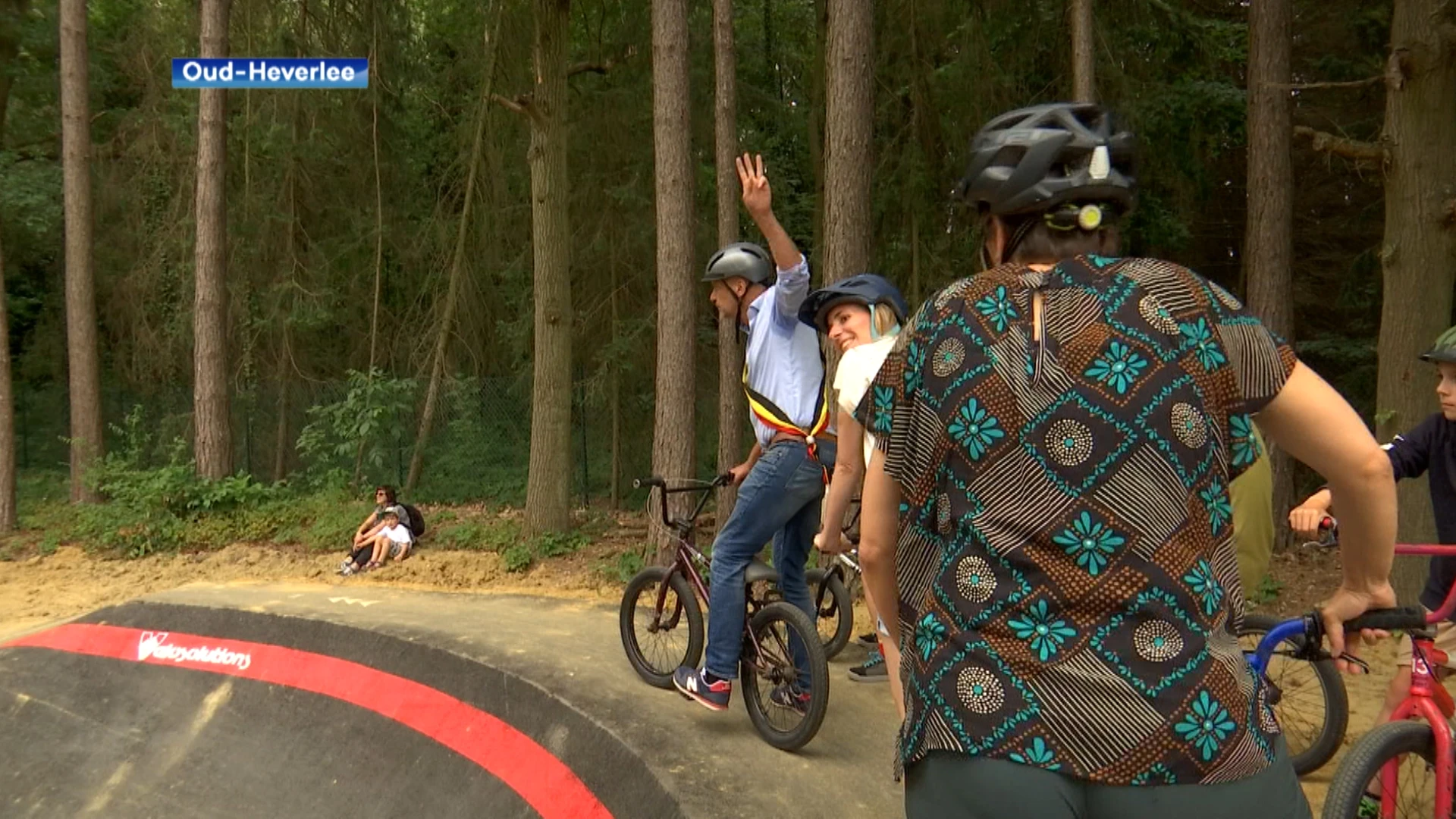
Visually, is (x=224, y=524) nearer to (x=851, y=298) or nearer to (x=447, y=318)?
(x=447, y=318)

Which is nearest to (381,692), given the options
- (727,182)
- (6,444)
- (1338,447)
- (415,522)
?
(415,522)

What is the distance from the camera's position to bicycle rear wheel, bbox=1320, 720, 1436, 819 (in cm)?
290

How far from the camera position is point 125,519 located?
12.0 m

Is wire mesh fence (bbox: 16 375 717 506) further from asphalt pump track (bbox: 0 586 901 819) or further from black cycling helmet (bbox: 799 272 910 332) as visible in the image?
black cycling helmet (bbox: 799 272 910 332)

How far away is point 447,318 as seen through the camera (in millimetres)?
16984

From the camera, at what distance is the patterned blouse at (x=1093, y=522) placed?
1.40 metres

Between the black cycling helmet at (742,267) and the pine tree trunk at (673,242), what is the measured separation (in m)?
4.73

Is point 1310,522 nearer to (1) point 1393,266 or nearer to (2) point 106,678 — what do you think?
(1) point 1393,266

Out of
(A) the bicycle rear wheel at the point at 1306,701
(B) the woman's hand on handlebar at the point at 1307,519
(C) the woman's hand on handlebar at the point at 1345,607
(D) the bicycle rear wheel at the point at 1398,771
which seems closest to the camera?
(C) the woman's hand on handlebar at the point at 1345,607

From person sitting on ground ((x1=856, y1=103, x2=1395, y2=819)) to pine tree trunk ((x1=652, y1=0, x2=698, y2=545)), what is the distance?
8.01 m

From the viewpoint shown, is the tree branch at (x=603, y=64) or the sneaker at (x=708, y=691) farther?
the tree branch at (x=603, y=64)

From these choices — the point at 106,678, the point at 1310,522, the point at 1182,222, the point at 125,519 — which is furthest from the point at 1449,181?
the point at 125,519

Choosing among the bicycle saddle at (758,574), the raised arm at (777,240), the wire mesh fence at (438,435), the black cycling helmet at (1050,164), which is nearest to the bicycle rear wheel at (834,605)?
the bicycle saddle at (758,574)

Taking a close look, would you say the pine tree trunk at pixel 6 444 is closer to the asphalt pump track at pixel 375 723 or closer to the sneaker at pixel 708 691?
the asphalt pump track at pixel 375 723
